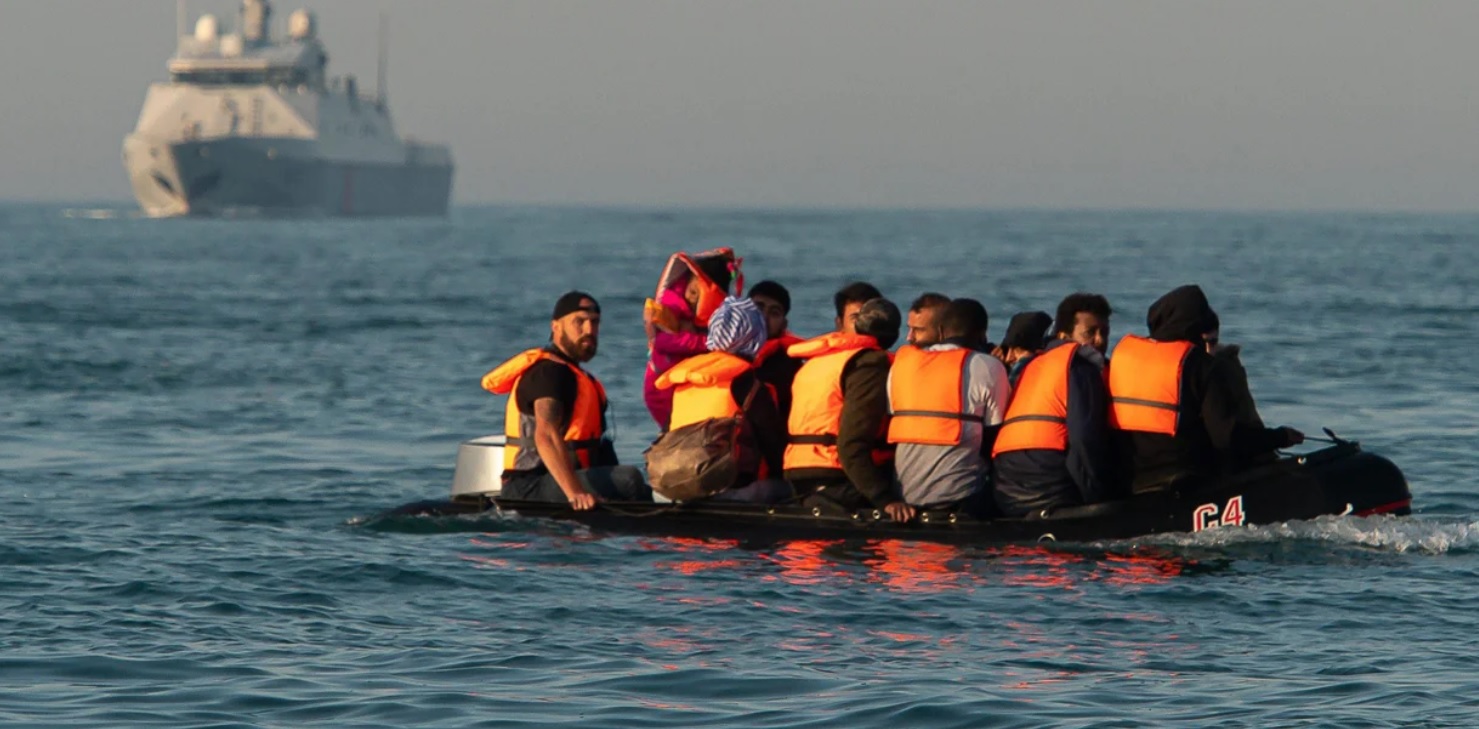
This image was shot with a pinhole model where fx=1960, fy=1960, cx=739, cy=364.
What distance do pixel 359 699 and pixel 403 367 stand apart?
17817mm

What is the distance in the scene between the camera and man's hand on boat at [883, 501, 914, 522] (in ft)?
34.8

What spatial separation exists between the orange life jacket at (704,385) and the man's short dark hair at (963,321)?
1167 mm

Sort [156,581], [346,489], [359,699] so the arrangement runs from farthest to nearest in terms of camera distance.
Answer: [346,489] → [156,581] → [359,699]

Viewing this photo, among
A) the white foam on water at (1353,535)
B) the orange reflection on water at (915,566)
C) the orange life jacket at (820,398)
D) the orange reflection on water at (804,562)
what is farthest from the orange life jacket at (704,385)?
the white foam on water at (1353,535)

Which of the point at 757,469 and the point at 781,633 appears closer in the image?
the point at 781,633

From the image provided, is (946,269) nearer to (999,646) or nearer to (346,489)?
(346,489)

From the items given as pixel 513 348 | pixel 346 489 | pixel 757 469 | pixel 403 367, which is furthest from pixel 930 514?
pixel 513 348

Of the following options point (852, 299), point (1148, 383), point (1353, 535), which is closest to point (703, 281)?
point (852, 299)

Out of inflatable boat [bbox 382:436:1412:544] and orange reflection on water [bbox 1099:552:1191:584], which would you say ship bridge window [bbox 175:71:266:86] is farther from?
orange reflection on water [bbox 1099:552:1191:584]

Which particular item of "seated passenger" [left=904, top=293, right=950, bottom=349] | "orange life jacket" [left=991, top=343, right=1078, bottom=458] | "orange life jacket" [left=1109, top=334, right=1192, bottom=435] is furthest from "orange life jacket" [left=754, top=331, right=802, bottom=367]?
"orange life jacket" [left=1109, top=334, right=1192, bottom=435]

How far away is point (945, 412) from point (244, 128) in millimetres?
96498

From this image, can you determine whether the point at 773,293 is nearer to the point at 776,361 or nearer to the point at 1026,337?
the point at 776,361

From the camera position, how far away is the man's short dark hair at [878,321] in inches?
416

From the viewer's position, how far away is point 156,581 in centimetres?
1035
